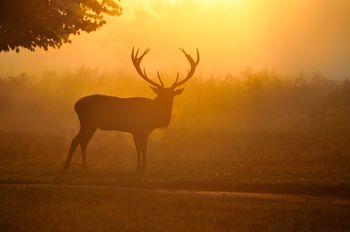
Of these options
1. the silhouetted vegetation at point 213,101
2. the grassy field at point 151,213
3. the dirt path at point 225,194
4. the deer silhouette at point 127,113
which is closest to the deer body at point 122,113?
the deer silhouette at point 127,113

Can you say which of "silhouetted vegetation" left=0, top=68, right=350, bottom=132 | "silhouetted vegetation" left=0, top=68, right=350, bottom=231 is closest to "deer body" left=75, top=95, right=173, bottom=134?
"silhouetted vegetation" left=0, top=68, right=350, bottom=231

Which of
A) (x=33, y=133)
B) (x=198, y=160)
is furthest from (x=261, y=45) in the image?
(x=198, y=160)

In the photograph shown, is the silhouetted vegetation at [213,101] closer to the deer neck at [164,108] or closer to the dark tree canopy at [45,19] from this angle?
the deer neck at [164,108]

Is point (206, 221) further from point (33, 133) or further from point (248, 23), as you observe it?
point (248, 23)

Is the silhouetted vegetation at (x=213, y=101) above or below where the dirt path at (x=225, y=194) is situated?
above

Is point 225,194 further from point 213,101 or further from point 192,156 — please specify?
point 213,101

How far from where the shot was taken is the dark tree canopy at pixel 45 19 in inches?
647

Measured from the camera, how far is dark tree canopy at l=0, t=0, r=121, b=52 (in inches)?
647

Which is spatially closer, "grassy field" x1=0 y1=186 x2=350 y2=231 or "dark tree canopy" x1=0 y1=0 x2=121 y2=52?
"grassy field" x1=0 y1=186 x2=350 y2=231

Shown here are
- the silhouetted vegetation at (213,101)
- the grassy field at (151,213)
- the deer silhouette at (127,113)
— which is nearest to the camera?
the grassy field at (151,213)

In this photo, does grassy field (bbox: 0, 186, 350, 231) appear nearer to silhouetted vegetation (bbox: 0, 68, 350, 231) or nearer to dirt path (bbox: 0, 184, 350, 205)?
silhouetted vegetation (bbox: 0, 68, 350, 231)

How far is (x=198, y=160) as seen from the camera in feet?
66.9

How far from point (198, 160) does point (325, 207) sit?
25.1 feet

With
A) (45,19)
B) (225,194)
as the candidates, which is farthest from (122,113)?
(225,194)
